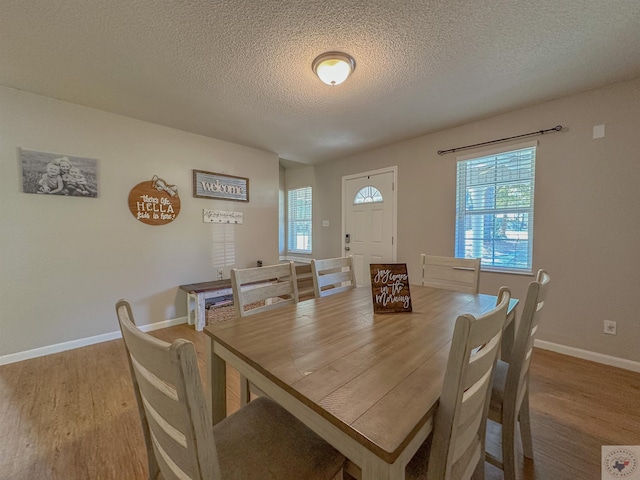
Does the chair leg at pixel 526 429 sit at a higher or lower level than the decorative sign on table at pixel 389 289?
lower

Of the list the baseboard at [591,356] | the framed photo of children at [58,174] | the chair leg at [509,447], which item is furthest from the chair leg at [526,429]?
the framed photo of children at [58,174]

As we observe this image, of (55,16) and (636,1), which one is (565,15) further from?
(55,16)

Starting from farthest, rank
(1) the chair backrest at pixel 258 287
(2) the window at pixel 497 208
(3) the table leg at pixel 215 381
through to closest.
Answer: (2) the window at pixel 497 208 → (1) the chair backrest at pixel 258 287 → (3) the table leg at pixel 215 381

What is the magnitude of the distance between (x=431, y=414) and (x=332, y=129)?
3.18 meters

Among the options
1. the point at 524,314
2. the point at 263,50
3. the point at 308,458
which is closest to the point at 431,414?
the point at 308,458

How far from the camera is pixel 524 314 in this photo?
1.03 meters

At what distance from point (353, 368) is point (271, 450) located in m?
0.38

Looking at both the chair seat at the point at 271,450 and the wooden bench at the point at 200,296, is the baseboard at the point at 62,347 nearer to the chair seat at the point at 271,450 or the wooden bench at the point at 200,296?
the wooden bench at the point at 200,296

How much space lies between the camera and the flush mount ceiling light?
6.07 feet

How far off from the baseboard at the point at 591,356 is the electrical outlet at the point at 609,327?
0.21 metres

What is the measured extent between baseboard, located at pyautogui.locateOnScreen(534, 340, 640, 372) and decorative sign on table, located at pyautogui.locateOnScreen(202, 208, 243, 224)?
3.87 meters

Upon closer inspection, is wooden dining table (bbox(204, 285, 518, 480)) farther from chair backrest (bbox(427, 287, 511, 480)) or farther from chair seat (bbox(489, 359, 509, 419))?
chair seat (bbox(489, 359, 509, 419))

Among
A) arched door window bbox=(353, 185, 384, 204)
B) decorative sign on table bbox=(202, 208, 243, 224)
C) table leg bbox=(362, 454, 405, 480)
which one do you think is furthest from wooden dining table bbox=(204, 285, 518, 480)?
arched door window bbox=(353, 185, 384, 204)

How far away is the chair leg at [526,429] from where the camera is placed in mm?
1313
